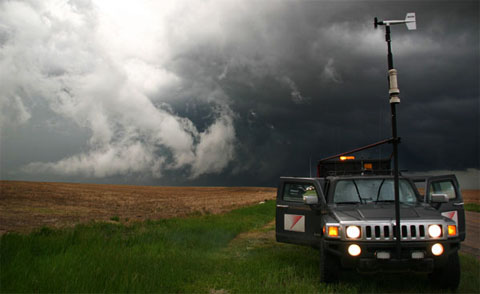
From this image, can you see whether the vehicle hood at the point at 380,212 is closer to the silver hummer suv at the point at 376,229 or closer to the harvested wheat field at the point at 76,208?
the silver hummer suv at the point at 376,229

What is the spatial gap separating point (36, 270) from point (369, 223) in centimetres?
518

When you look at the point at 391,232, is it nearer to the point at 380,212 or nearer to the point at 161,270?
the point at 380,212

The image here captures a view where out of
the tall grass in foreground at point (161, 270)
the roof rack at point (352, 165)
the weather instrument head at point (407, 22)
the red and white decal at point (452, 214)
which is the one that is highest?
the weather instrument head at point (407, 22)

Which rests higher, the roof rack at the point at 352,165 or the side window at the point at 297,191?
the roof rack at the point at 352,165

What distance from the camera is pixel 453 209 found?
25.2 ft

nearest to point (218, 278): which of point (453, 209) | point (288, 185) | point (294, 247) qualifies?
point (288, 185)

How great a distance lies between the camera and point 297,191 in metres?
7.95

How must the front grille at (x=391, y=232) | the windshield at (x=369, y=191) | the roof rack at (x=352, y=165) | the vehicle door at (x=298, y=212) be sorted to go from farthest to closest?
the roof rack at (x=352, y=165)
the vehicle door at (x=298, y=212)
the windshield at (x=369, y=191)
the front grille at (x=391, y=232)

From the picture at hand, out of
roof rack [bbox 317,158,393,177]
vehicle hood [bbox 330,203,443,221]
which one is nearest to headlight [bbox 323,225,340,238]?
vehicle hood [bbox 330,203,443,221]

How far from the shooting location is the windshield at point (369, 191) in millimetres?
6762

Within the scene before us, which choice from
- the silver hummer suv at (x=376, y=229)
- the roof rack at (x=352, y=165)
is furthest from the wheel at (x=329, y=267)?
the roof rack at (x=352, y=165)

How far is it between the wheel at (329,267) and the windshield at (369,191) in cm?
114

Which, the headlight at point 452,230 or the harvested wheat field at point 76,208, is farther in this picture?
the harvested wheat field at point 76,208

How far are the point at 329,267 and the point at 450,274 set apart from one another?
184 cm
